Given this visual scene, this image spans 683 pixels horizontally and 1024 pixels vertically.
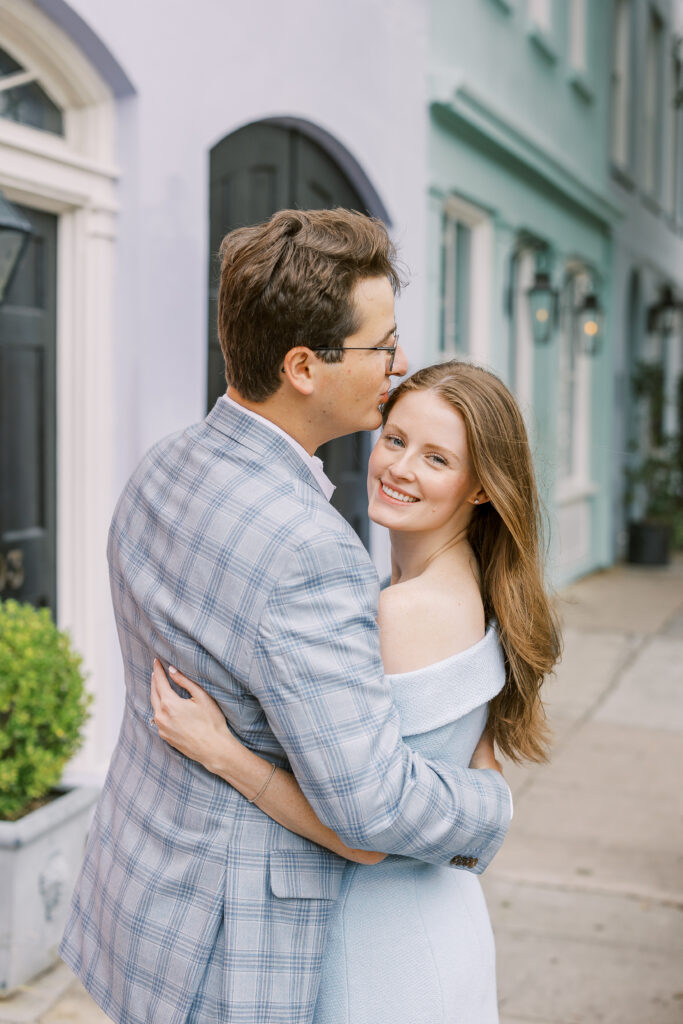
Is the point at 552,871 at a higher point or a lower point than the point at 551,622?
lower

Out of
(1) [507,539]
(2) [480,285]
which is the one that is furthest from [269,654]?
(2) [480,285]

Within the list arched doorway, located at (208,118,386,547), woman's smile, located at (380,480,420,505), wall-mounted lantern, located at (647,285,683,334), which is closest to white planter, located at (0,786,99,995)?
arched doorway, located at (208,118,386,547)

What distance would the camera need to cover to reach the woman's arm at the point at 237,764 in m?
1.46

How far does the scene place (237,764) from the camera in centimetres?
146

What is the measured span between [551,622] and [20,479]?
269 centimetres

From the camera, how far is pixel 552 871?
426 cm

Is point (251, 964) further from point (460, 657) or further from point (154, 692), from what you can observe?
point (460, 657)

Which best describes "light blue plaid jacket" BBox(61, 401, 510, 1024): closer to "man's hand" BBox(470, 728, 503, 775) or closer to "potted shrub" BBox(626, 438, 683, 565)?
"man's hand" BBox(470, 728, 503, 775)

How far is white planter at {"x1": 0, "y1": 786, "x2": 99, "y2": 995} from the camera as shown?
3080 millimetres

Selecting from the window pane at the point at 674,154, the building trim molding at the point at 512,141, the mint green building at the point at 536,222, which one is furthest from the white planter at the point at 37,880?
the window pane at the point at 674,154

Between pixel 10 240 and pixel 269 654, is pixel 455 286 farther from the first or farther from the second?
pixel 269 654

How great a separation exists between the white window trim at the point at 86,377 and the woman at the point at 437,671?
2557 millimetres

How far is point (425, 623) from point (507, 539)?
25 cm

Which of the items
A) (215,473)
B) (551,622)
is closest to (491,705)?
(551,622)
